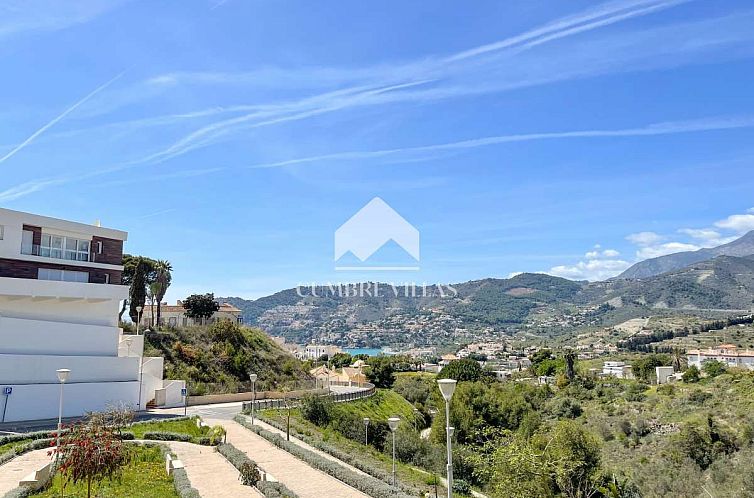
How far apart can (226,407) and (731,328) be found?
394 ft

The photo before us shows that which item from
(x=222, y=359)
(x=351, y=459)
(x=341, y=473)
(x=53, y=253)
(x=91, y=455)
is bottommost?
(x=351, y=459)

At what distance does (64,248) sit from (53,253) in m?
0.65

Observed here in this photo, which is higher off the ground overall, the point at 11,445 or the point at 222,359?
the point at 222,359

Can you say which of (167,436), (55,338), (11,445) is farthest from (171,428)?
(55,338)

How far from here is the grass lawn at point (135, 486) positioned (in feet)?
40.2

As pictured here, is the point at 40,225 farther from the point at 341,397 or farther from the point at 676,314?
the point at 676,314

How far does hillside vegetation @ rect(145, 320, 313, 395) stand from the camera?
3736 cm

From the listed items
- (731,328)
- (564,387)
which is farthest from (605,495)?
(731,328)

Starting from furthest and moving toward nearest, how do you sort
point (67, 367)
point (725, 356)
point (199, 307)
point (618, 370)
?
point (725, 356) < point (618, 370) < point (199, 307) < point (67, 367)

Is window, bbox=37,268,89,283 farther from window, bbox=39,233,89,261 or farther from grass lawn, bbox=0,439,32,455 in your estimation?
grass lawn, bbox=0,439,32,455

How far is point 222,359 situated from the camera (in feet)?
135

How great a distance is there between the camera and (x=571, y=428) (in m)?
25.9

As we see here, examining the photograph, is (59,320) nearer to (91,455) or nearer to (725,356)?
(91,455)

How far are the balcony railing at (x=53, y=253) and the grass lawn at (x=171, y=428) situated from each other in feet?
32.9
